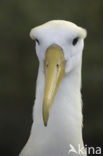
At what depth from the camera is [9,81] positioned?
9.32 ft

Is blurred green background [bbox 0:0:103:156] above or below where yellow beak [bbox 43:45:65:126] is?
below

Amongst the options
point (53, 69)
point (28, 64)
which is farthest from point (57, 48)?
point (28, 64)

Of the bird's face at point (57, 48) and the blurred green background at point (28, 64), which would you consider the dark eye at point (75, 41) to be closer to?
the bird's face at point (57, 48)

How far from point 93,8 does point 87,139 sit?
0.81 metres

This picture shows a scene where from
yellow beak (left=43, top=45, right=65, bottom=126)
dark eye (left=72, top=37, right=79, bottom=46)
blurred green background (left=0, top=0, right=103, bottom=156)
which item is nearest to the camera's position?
yellow beak (left=43, top=45, right=65, bottom=126)

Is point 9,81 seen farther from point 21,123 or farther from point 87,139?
point 87,139

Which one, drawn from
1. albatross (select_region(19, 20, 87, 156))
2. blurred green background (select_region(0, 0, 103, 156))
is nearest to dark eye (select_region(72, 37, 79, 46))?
albatross (select_region(19, 20, 87, 156))

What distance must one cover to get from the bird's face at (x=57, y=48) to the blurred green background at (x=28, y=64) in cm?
125

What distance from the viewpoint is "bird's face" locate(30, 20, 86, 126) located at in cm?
146

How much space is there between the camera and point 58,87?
1.50m

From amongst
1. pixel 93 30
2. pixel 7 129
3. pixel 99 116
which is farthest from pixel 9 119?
pixel 93 30

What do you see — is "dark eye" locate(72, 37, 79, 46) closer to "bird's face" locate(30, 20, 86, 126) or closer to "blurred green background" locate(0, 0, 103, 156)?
"bird's face" locate(30, 20, 86, 126)

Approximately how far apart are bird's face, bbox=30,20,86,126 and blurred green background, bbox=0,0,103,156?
125 cm

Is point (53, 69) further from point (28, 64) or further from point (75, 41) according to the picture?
point (28, 64)
